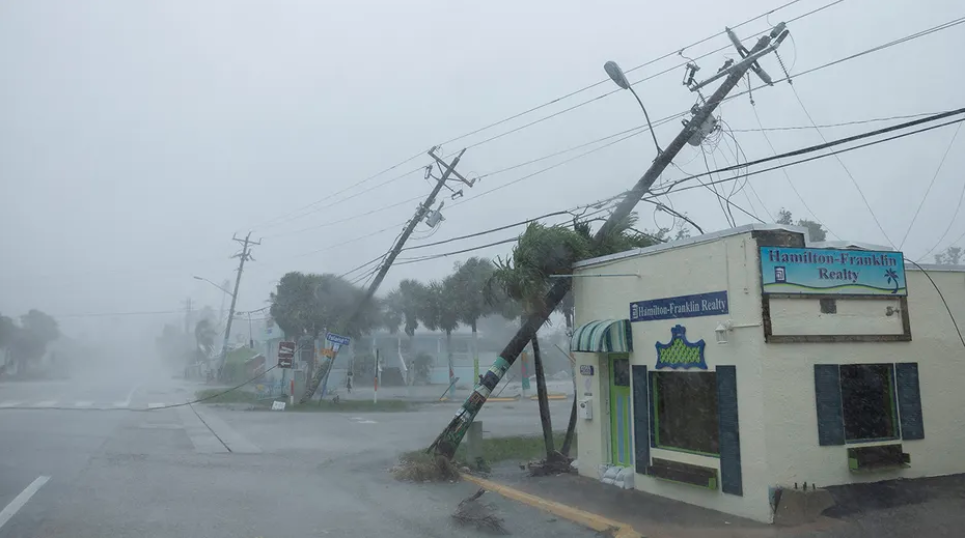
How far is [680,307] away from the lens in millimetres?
10094

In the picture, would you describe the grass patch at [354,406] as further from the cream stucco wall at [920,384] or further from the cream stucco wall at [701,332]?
the cream stucco wall at [920,384]

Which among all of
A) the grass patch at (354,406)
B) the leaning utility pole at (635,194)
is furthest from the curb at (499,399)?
the leaning utility pole at (635,194)

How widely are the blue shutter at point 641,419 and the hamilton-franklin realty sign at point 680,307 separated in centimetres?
82

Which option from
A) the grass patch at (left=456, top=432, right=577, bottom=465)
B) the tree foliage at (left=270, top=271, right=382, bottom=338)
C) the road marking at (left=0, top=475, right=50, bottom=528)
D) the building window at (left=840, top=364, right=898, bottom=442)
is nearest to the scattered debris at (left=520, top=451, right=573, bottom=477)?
the grass patch at (left=456, top=432, right=577, bottom=465)

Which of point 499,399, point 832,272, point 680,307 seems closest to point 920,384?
point 832,272

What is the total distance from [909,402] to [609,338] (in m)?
4.20

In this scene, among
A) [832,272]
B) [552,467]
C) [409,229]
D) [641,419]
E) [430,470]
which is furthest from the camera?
[409,229]

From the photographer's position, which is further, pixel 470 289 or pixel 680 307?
pixel 470 289

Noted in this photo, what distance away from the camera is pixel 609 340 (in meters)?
11.1

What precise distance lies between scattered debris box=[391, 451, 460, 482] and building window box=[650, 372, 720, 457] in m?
3.97

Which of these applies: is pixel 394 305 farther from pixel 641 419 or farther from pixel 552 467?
pixel 641 419

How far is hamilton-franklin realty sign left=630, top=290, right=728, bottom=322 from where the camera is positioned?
30.9 ft

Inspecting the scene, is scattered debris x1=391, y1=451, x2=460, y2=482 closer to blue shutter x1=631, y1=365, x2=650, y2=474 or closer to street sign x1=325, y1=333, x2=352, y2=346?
blue shutter x1=631, y1=365, x2=650, y2=474

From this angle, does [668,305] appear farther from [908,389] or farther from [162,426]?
[162,426]
